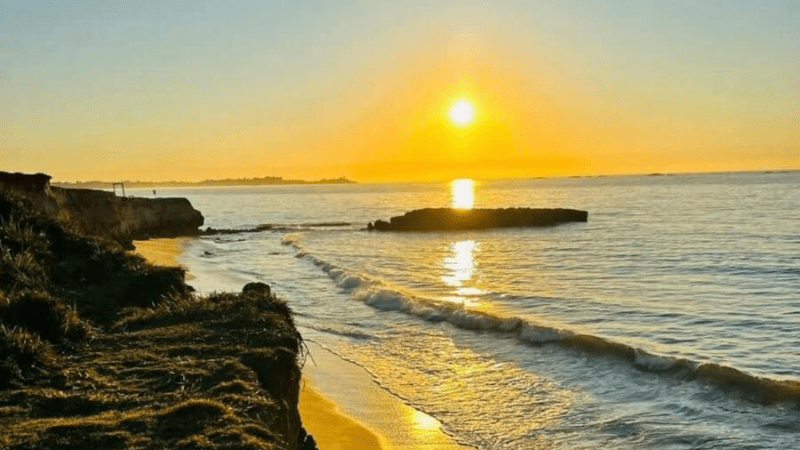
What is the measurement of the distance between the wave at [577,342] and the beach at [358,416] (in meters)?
4.67

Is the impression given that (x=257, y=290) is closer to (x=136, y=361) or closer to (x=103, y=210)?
(x=136, y=361)

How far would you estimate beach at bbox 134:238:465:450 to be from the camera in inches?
388

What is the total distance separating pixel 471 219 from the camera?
66.3 metres

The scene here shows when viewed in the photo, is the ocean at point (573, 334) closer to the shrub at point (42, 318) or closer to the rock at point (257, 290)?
the rock at point (257, 290)

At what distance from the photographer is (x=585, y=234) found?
5303cm

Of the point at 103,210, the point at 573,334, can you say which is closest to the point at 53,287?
the point at 573,334

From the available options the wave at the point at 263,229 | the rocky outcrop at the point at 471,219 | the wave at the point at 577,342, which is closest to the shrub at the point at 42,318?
the wave at the point at 577,342

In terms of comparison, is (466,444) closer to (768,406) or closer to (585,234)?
(768,406)

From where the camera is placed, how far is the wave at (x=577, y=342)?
1196cm

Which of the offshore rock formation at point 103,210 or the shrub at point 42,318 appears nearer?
the shrub at point 42,318

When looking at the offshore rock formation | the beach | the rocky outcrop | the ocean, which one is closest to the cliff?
the beach

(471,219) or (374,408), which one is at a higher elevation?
(471,219)

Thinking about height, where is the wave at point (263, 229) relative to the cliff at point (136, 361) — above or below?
below

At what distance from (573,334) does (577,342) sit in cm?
46
